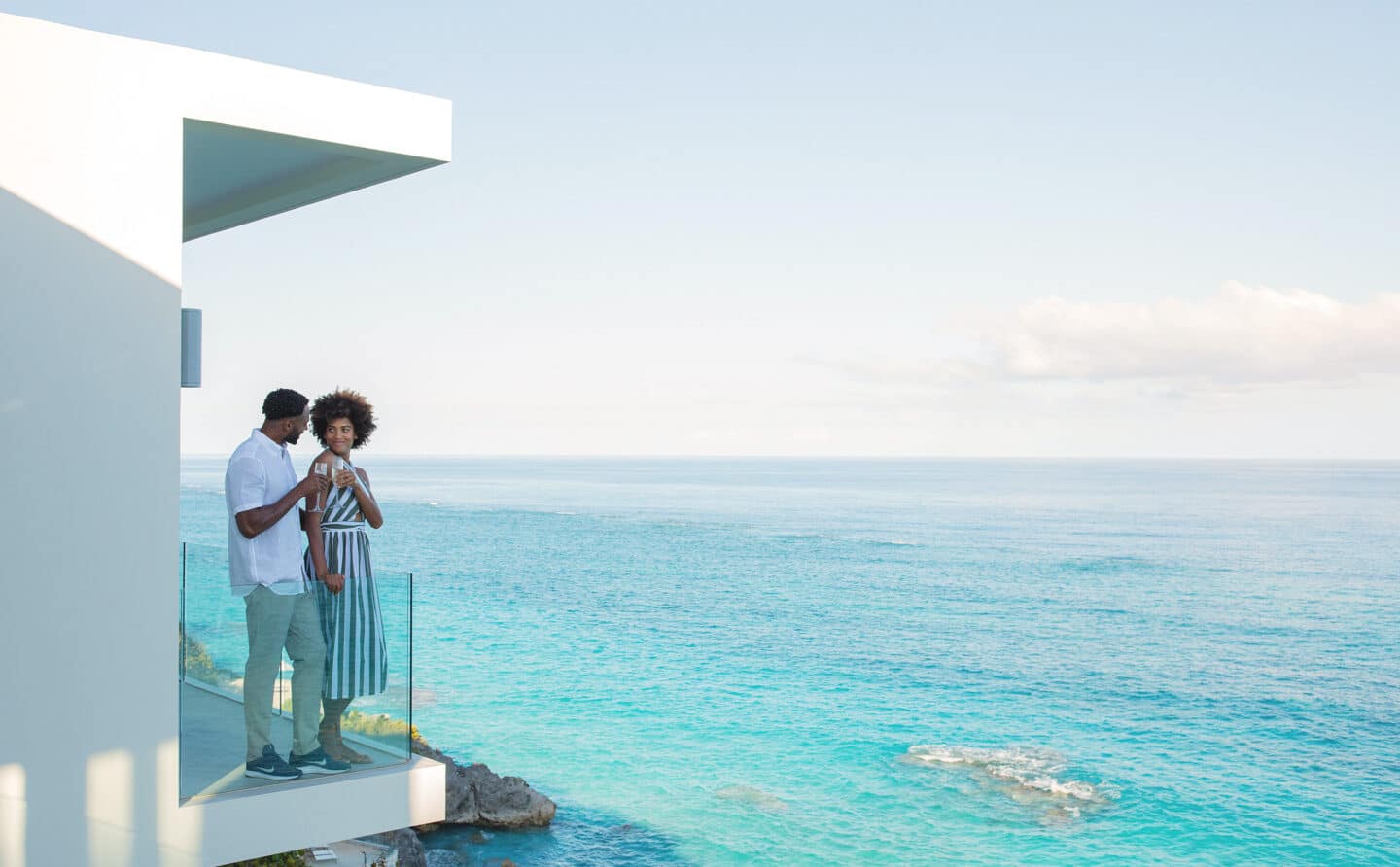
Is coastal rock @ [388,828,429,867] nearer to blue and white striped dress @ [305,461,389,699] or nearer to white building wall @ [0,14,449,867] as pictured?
blue and white striped dress @ [305,461,389,699]

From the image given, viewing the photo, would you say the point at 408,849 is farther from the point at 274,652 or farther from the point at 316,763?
the point at 274,652

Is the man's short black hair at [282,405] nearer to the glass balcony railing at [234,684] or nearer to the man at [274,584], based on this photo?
the man at [274,584]

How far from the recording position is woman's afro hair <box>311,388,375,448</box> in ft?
19.7

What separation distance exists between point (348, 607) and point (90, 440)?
4.75 ft

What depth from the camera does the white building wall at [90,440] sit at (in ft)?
15.8

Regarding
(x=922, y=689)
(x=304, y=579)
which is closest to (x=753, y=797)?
(x=922, y=689)

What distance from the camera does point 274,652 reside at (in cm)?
570

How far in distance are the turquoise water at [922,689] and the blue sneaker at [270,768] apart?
1656 cm

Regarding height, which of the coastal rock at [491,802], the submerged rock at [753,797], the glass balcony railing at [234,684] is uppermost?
the glass balcony railing at [234,684]

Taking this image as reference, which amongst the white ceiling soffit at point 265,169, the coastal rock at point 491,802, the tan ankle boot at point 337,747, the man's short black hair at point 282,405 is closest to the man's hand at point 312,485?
the man's short black hair at point 282,405

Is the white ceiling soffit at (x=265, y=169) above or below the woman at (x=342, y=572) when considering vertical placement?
above

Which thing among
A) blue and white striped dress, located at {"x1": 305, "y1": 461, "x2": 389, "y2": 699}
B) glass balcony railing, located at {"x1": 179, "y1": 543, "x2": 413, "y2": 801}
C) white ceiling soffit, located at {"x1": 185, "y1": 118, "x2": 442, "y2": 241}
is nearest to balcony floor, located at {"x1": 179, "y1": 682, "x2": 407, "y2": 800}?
glass balcony railing, located at {"x1": 179, "y1": 543, "x2": 413, "y2": 801}

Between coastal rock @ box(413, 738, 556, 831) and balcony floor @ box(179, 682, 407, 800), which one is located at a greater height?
balcony floor @ box(179, 682, 407, 800)

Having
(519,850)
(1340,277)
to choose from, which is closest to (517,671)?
(519,850)
